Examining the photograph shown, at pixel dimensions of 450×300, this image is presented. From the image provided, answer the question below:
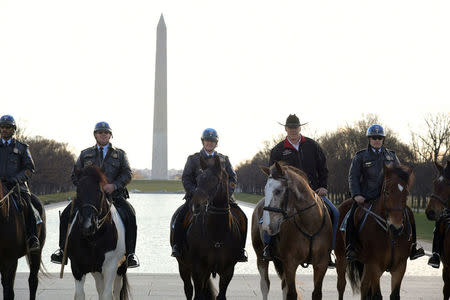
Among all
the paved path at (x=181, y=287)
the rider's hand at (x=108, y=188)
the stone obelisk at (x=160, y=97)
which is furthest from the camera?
the stone obelisk at (x=160, y=97)

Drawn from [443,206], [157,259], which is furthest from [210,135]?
[157,259]

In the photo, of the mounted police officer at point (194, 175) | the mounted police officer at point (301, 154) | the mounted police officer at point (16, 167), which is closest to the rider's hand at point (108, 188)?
the mounted police officer at point (194, 175)

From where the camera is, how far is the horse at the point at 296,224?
8414 millimetres

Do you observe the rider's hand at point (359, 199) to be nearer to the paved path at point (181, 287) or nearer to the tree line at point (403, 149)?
the paved path at point (181, 287)

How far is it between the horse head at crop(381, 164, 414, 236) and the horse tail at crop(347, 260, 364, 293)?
7.50 feet

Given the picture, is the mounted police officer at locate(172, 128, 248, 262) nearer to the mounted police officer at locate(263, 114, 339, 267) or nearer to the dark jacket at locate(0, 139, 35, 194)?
the mounted police officer at locate(263, 114, 339, 267)

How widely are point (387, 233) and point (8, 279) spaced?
6122 millimetres

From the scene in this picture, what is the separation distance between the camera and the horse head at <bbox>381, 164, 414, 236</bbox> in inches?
344

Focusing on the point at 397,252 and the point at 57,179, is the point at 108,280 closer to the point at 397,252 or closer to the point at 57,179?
the point at 397,252

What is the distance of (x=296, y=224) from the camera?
8961mm

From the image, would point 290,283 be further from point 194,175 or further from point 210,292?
point 194,175

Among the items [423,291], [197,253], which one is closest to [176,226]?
[197,253]

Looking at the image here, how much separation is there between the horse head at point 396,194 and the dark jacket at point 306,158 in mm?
1742

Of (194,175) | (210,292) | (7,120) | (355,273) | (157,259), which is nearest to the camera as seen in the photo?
(210,292)
